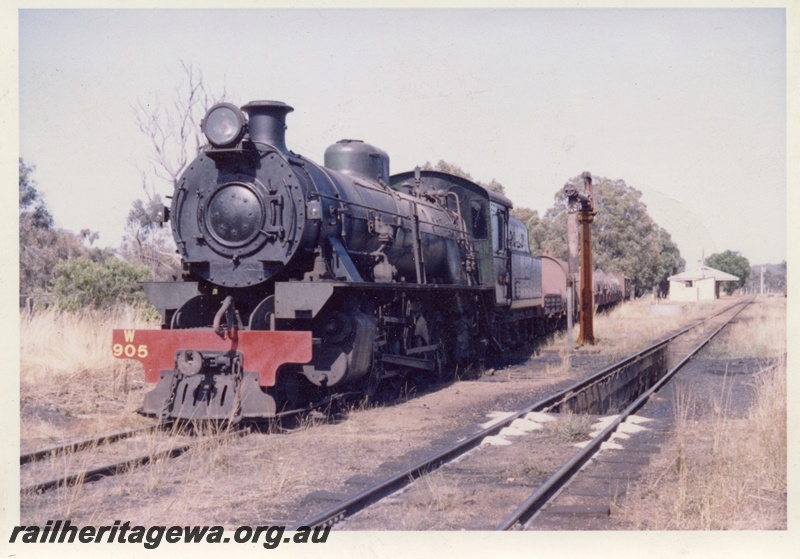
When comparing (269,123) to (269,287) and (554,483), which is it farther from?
(554,483)

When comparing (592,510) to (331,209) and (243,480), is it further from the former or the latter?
(331,209)

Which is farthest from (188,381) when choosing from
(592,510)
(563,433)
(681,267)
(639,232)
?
(681,267)

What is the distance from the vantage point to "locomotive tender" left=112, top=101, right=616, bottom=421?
7.64 meters

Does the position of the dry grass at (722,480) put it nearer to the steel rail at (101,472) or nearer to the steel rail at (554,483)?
the steel rail at (554,483)

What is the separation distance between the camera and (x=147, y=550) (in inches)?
183

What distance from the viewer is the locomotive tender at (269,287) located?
764cm

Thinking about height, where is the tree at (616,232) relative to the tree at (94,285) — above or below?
above

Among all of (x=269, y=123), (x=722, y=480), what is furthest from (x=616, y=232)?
(x=722, y=480)

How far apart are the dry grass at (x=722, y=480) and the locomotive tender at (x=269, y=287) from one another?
3.43m

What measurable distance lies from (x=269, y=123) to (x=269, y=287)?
73.1 inches

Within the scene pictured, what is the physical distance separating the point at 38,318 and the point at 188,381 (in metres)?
6.86

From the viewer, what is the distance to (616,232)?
51281 millimetres

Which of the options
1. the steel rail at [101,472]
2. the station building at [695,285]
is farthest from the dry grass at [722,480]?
the station building at [695,285]

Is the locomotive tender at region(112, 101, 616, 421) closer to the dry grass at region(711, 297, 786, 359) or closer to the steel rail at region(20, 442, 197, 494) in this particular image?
the steel rail at region(20, 442, 197, 494)
